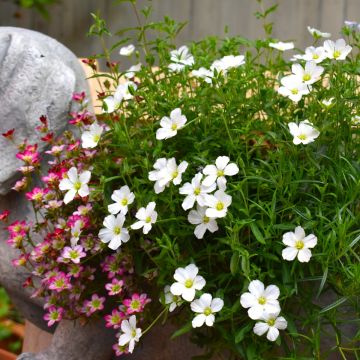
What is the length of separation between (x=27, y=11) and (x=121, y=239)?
3580 mm

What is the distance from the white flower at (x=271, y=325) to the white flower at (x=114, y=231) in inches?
11.2

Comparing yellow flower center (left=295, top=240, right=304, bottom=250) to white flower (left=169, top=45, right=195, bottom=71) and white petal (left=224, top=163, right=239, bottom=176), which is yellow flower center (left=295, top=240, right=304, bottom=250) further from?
white flower (left=169, top=45, right=195, bottom=71)

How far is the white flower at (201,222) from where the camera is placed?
136 centimetres

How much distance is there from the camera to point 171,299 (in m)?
1.39

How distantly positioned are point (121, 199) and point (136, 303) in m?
0.19

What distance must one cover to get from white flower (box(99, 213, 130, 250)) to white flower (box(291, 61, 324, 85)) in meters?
0.41

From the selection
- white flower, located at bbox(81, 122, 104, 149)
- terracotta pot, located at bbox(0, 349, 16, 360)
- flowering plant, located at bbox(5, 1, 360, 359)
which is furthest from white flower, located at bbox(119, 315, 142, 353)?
terracotta pot, located at bbox(0, 349, 16, 360)

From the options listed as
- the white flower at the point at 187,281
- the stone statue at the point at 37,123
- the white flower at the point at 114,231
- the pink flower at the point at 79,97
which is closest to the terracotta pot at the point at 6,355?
the stone statue at the point at 37,123

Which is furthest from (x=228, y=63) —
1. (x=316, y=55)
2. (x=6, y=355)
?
(x=6, y=355)

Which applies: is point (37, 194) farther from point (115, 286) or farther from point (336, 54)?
point (336, 54)

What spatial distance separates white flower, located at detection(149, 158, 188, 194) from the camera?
1.39m

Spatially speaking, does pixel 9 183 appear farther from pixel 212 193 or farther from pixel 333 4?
pixel 333 4

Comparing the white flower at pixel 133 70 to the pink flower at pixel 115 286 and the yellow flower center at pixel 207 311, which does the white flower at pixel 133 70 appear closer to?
the pink flower at pixel 115 286

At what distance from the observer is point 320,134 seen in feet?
4.74
